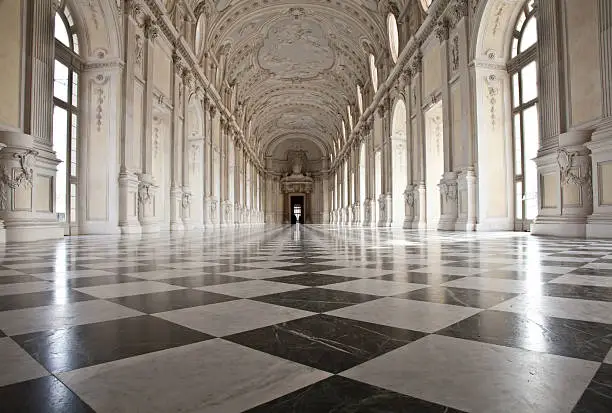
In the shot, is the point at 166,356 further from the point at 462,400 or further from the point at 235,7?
the point at 235,7

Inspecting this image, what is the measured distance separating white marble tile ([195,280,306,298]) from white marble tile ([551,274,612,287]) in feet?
4.58

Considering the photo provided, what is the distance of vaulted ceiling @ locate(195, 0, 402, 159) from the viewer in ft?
62.8

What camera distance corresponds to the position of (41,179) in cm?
707

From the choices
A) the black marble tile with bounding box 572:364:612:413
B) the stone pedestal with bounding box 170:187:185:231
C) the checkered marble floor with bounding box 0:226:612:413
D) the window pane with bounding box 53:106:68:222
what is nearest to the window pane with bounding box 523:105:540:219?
the checkered marble floor with bounding box 0:226:612:413

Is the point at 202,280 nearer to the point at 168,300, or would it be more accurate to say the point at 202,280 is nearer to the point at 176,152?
the point at 168,300

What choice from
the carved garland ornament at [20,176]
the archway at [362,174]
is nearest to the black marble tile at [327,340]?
the carved garland ornament at [20,176]

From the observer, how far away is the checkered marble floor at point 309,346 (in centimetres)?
75

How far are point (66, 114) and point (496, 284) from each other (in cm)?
1032

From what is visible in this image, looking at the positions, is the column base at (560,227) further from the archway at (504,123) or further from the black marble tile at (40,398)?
the black marble tile at (40,398)

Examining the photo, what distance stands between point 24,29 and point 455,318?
26.4ft

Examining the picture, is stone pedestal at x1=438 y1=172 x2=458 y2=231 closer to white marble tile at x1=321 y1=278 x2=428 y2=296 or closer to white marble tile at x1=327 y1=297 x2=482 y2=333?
white marble tile at x1=321 y1=278 x2=428 y2=296

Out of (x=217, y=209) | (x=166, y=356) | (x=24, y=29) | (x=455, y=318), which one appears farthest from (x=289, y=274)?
(x=217, y=209)

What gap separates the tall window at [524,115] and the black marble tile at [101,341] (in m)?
10.1

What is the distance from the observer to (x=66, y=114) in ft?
31.3
